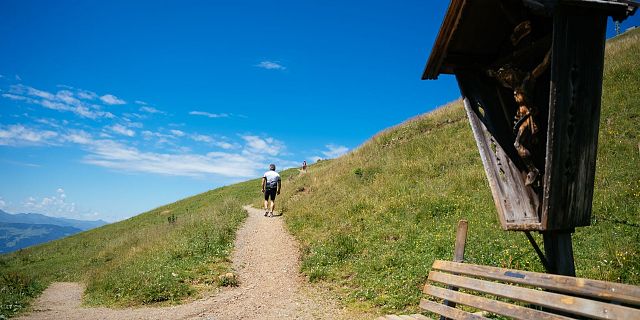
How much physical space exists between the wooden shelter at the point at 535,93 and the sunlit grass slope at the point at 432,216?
4276mm

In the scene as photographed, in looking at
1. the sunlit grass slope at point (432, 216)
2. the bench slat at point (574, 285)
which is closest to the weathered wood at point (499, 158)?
the bench slat at point (574, 285)

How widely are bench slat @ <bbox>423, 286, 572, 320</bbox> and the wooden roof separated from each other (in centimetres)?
293

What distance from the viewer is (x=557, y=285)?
10.9 ft

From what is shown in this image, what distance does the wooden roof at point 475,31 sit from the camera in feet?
14.1

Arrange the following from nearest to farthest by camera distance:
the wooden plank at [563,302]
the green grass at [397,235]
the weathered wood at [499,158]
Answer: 1. the wooden plank at [563,302]
2. the weathered wood at [499,158]
3. the green grass at [397,235]

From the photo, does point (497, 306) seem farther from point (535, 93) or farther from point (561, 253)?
point (535, 93)

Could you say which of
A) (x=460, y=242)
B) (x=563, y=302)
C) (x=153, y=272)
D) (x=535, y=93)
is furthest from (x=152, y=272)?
(x=535, y=93)

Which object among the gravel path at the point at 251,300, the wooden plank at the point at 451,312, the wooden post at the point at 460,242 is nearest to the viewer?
the wooden plank at the point at 451,312

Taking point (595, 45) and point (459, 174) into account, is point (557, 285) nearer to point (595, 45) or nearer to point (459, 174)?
point (595, 45)

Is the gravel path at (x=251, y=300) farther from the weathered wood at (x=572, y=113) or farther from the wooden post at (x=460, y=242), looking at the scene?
the weathered wood at (x=572, y=113)

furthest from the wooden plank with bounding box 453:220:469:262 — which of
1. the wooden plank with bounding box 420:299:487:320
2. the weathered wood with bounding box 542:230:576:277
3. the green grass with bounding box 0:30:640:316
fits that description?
the green grass with bounding box 0:30:640:316


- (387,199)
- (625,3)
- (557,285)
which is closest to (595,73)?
(625,3)

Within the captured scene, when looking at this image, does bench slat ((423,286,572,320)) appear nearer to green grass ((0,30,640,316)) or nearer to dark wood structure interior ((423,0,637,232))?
dark wood structure interior ((423,0,637,232))

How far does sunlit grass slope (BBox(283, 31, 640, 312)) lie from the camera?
8.35m
